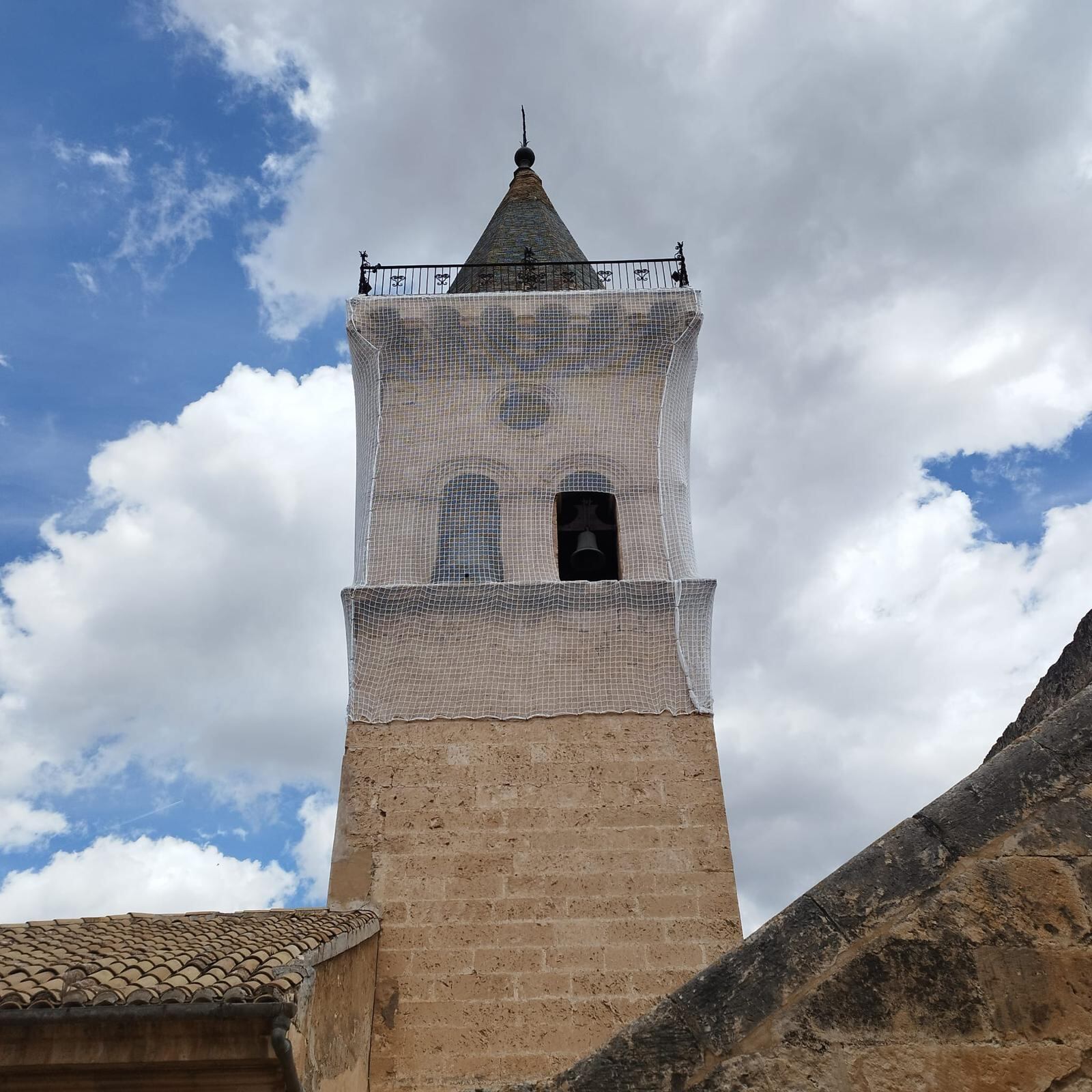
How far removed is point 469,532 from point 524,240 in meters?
5.38

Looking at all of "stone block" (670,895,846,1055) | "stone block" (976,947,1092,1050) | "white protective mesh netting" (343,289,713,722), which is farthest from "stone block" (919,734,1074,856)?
"white protective mesh netting" (343,289,713,722)

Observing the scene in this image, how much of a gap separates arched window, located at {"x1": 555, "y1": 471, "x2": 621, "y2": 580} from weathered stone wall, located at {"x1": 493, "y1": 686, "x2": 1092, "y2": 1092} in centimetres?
638

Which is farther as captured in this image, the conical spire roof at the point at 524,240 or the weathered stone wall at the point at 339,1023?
the conical spire roof at the point at 524,240

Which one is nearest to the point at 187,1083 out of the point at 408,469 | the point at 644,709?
the point at 644,709

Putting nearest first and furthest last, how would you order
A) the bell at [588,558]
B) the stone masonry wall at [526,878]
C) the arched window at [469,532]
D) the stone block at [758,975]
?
the stone block at [758,975] → the stone masonry wall at [526,878] → the arched window at [469,532] → the bell at [588,558]

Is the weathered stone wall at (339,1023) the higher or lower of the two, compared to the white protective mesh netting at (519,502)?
lower

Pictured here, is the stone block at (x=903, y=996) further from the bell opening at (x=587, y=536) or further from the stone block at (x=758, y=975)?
the bell opening at (x=587, y=536)

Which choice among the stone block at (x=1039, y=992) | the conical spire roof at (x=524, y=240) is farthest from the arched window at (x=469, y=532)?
the stone block at (x=1039, y=992)

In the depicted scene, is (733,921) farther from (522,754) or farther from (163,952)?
(163,952)

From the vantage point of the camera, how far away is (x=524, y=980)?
645cm

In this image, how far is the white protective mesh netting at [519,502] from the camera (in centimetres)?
777

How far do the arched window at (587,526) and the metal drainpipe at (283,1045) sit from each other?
5.07 metres

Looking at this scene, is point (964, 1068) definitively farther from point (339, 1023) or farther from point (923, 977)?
point (339, 1023)

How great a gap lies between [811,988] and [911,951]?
25 cm
